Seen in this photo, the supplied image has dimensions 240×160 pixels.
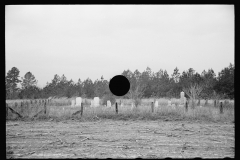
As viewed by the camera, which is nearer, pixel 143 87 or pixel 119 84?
pixel 119 84

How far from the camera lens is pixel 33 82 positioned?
71.3m

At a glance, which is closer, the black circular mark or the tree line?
the black circular mark

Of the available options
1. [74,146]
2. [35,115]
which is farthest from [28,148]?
[35,115]

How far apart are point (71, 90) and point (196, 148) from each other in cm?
4440

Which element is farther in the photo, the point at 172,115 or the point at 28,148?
the point at 172,115

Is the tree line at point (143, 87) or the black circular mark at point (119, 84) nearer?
the black circular mark at point (119, 84)
